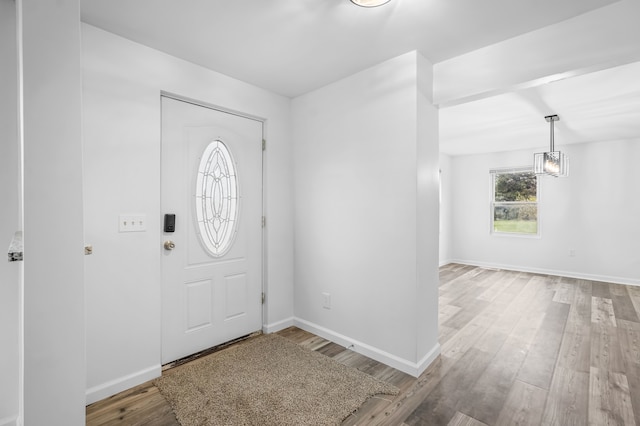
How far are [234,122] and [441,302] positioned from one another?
3468mm

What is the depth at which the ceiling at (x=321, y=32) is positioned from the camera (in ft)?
6.05

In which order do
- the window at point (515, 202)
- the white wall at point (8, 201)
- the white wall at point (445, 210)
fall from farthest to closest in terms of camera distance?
the white wall at point (445, 210) → the window at point (515, 202) → the white wall at point (8, 201)

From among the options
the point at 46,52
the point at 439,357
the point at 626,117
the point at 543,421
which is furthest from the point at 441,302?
the point at 46,52

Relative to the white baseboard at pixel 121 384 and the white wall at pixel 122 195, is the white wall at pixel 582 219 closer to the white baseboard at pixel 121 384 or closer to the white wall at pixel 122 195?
the white wall at pixel 122 195

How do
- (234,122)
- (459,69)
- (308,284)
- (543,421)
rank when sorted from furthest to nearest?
(308,284)
(234,122)
(459,69)
(543,421)

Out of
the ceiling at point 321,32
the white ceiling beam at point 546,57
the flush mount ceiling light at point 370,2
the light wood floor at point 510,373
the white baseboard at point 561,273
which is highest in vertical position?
the ceiling at point 321,32

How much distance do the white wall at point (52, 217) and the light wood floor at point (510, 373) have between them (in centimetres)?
93

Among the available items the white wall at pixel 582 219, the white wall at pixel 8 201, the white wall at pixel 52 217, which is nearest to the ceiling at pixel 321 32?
the white wall at pixel 8 201

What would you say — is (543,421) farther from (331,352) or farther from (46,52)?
(46,52)

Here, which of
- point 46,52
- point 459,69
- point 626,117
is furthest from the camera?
point 626,117

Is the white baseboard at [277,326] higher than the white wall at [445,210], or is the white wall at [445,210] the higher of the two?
the white wall at [445,210]

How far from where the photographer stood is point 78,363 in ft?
3.92

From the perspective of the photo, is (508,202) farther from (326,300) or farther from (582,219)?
(326,300)

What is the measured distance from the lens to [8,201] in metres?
1.71
